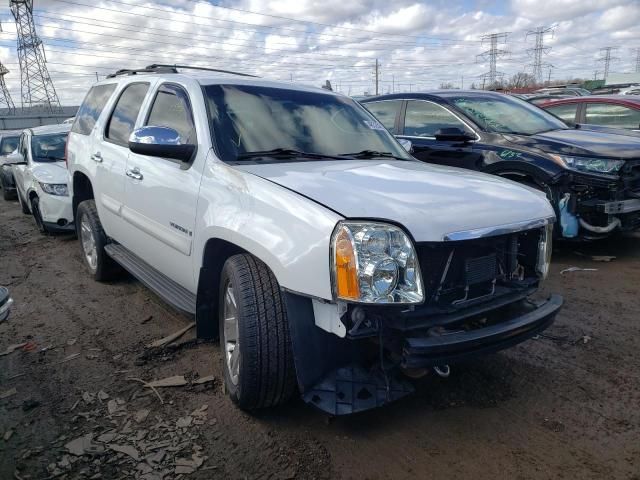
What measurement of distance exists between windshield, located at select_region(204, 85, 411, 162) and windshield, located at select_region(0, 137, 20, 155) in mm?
12739

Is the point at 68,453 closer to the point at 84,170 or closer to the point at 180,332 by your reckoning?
the point at 180,332

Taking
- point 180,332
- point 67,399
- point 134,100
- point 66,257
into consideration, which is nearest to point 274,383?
point 67,399

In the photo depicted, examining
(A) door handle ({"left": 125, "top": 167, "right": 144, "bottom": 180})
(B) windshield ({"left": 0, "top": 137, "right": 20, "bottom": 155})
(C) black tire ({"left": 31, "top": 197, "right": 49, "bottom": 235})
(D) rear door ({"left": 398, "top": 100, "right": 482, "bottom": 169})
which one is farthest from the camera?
(B) windshield ({"left": 0, "top": 137, "right": 20, "bottom": 155})

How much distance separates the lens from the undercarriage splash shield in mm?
2564

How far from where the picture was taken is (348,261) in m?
2.39

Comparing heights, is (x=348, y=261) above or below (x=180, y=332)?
above

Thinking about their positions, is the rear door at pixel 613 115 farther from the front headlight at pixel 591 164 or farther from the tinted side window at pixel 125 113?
the tinted side window at pixel 125 113

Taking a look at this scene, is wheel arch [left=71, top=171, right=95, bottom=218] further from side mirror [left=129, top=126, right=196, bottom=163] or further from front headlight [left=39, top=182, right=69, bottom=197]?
side mirror [left=129, top=126, right=196, bottom=163]

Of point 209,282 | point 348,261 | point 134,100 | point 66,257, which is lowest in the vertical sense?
point 66,257

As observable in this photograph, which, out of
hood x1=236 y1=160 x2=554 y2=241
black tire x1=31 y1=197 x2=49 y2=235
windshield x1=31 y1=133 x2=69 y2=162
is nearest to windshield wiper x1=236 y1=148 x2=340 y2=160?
hood x1=236 y1=160 x2=554 y2=241

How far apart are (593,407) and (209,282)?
2.34 m

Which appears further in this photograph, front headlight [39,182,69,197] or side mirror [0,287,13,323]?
front headlight [39,182,69,197]

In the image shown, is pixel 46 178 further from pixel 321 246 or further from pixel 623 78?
pixel 623 78

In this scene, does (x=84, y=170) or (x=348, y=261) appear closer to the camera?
(x=348, y=261)
